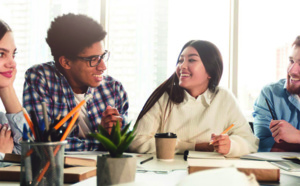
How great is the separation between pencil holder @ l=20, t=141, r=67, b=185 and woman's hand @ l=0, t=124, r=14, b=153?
88 cm

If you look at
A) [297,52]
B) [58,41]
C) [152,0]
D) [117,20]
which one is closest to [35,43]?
[117,20]

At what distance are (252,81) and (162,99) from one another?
1.87m

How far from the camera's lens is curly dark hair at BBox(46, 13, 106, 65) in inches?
82.0

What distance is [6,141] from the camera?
158 cm

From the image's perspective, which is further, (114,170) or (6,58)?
(6,58)

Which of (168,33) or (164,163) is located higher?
(168,33)

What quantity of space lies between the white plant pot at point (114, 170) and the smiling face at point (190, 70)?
3.87 feet

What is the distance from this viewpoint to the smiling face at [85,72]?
6.55 ft

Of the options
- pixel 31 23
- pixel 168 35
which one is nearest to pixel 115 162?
pixel 168 35

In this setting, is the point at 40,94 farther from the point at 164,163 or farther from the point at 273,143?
the point at 273,143

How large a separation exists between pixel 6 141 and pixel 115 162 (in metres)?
1.06

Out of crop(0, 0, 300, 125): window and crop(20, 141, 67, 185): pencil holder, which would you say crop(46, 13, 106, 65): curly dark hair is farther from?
crop(20, 141, 67, 185): pencil holder

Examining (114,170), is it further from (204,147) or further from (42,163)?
(204,147)

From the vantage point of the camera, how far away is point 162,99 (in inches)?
75.2
